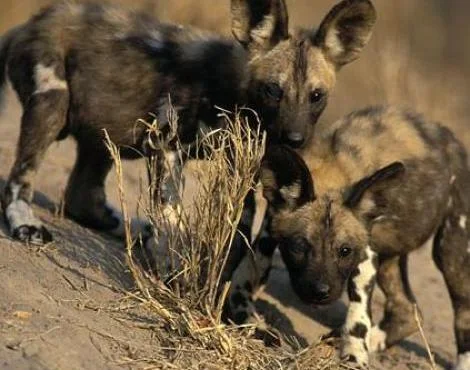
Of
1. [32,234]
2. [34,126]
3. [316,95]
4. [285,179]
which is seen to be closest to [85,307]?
[32,234]

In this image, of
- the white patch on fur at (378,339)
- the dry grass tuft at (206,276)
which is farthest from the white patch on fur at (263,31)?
the white patch on fur at (378,339)

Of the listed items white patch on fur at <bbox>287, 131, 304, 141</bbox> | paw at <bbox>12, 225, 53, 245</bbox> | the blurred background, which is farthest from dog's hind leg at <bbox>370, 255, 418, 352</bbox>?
the blurred background

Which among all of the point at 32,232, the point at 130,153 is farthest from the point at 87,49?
the point at 32,232

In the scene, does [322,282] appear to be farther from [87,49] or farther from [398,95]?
[398,95]

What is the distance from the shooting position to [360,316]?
5445mm

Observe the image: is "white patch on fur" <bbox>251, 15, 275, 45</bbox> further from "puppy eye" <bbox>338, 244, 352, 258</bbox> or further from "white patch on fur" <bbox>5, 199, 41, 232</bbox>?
"white patch on fur" <bbox>5, 199, 41, 232</bbox>

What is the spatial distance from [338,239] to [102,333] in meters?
1.38

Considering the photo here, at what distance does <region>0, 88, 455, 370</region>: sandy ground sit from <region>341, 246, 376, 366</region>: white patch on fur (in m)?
0.47

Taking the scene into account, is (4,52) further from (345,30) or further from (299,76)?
(345,30)

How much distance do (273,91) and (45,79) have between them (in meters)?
1.11

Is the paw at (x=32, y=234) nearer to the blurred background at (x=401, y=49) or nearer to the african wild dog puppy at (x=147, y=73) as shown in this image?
the african wild dog puppy at (x=147, y=73)

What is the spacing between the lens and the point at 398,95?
11203 millimetres

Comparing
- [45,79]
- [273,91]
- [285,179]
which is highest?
[273,91]

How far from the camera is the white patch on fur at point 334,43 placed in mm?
5746
